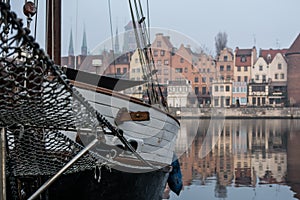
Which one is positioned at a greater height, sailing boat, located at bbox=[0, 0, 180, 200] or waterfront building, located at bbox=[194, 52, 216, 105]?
waterfront building, located at bbox=[194, 52, 216, 105]

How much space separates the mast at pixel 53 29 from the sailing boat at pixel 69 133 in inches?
12.8

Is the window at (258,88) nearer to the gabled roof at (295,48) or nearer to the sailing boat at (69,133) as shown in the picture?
the gabled roof at (295,48)

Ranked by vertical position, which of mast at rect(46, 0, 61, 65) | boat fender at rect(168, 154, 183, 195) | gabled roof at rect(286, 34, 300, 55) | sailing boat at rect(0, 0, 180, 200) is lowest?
boat fender at rect(168, 154, 183, 195)

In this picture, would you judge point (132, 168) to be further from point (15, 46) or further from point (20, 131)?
point (15, 46)

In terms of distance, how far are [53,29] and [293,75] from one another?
55.8 metres

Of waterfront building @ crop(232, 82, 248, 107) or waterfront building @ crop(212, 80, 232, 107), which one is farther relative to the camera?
waterfront building @ crop(232, 82, 248, 107)

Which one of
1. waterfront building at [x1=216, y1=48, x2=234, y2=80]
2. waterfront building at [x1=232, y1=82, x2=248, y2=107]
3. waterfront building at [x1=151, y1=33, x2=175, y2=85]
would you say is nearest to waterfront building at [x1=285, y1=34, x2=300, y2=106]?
waterfront building at [x1=232, y1=82, x2=248, y2=107]

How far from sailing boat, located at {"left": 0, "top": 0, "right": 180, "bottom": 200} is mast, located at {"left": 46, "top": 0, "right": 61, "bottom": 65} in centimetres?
33

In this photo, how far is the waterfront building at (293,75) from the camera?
186 feet

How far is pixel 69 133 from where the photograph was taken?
4.07m

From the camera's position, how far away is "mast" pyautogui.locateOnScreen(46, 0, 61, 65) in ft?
15.3

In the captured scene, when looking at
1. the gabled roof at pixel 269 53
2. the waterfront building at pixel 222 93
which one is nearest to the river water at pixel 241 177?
the waterfront building at pixel 222 93

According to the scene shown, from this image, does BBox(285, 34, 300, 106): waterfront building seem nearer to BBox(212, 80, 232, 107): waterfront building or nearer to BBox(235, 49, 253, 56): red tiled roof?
BBox(235, 49, 253, 56): red tiled roof

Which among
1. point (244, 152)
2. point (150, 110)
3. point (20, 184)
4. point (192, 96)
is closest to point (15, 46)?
point (20, 184)
